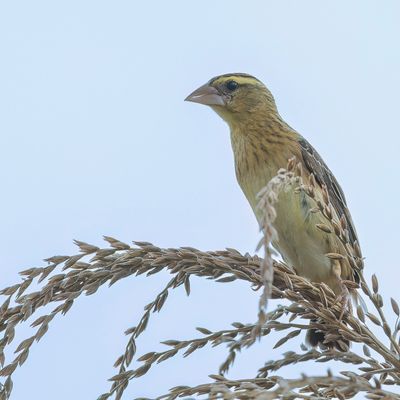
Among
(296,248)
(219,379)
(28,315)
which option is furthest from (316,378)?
(296,248)

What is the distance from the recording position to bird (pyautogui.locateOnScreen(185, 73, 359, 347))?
421 cm

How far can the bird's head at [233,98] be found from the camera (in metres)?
5.07

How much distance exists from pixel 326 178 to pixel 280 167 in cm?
→ 46

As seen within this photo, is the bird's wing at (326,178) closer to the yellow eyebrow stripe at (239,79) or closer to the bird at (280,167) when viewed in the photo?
the bird at (280,167)

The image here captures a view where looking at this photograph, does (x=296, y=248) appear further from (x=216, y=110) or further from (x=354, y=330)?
(x=354, y=330)

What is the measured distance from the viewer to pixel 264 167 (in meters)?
4.57

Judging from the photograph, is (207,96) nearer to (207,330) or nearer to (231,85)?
(231,85)

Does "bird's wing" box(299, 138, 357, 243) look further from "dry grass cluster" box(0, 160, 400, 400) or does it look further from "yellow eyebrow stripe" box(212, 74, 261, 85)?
"dry grass cluster" box(0, 160, 400, 400)

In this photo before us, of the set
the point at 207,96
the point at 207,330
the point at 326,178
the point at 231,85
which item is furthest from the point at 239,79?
the point at 207,330

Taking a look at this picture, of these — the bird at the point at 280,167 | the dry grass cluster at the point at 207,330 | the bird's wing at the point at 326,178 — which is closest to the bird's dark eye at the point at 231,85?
the bird at the point at 280,167

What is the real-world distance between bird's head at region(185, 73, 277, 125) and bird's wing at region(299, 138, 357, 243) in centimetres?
44

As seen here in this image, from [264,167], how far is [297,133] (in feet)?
1.85

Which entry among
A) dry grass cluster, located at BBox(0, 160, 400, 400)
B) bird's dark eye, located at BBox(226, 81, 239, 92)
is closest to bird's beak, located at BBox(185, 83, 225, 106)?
bird's dark eye, located at BBox(226, 81, 239, 92)

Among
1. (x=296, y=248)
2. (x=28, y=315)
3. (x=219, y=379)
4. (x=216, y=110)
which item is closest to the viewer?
(x=219, y=379)
